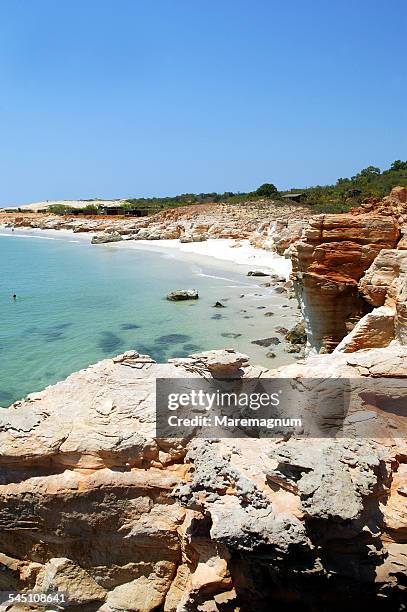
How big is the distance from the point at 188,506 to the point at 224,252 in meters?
46.9

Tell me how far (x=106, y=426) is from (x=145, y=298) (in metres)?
26.6

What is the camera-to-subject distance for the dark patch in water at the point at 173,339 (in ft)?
69.2

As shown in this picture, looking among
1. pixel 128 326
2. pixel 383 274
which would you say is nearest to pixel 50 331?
pixel 128 326

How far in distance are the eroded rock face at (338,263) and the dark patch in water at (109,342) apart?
9748mm

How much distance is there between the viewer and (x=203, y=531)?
4531mm

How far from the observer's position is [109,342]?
21.2 metres

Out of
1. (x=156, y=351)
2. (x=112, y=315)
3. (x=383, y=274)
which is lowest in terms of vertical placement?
(x=156, y=351)

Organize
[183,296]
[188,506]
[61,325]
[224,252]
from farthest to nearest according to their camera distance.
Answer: [224,252] → [183,296] → [61,325] → [188,506]

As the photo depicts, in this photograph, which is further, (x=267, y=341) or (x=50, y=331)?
(x=50, y=331)

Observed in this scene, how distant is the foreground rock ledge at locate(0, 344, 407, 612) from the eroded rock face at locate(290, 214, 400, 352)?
6.87 meters

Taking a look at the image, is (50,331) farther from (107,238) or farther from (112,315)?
(107,238)

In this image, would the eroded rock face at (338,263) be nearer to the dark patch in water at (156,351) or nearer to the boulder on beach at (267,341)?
the boulder on beach at (267,341)

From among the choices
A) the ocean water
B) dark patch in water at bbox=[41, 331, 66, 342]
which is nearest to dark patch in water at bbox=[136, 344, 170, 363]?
the ocean water

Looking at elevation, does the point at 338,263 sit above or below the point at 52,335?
above
